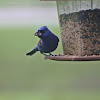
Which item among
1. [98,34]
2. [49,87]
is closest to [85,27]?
[98,34]

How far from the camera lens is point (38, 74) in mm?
11508

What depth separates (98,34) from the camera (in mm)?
4574

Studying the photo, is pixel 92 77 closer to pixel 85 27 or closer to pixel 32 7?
pixel 32 7

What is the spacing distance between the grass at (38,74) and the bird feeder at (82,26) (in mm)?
5069

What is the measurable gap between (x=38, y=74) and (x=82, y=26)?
700cm

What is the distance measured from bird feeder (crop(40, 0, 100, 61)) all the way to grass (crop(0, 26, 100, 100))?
200 inches

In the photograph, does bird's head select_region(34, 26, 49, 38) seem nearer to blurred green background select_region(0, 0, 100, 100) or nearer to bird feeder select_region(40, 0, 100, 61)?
bird feeder select_region(40, 0, 100, 61)

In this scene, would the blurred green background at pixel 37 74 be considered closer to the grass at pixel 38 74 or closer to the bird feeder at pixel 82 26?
the grass at pixel 38 74

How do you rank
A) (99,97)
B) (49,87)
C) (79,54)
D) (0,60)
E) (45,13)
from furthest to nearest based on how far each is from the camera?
(45,13)
(0,60)
(49,87)
(99,97)
(79,54)

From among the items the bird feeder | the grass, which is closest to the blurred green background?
the grass

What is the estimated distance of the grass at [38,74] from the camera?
34.0ft

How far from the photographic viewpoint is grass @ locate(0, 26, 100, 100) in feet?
34.0

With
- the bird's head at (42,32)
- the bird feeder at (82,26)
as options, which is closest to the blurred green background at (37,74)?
the bird's head at (42,32)

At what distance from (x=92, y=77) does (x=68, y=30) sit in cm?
625
